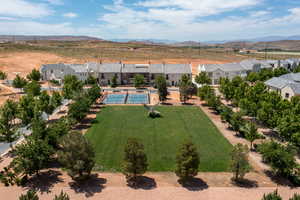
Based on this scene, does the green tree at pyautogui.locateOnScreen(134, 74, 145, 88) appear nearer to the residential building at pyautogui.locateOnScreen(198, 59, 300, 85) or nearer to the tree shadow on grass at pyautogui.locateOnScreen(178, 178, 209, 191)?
the residential building at pyautogui.locateOnScreen(198, 59, 300, 85)

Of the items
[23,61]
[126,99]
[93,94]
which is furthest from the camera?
[23,61]

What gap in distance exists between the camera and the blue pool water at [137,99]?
173 feet

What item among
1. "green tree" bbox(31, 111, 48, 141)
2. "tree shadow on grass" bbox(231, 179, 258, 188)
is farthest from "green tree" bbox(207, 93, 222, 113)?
"green tree" bbox(31, 111, 48, 141)

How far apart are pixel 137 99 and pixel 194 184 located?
34.1 metres

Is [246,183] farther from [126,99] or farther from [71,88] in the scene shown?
[71,88]

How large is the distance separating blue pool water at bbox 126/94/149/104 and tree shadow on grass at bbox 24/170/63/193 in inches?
1167

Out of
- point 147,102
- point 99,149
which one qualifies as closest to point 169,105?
point 147,102

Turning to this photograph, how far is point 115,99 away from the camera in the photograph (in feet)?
181

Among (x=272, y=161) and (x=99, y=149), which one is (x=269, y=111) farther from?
(x=99, y=149)

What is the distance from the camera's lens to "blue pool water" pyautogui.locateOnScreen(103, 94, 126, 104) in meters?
52.8

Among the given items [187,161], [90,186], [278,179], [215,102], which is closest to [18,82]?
[90,186]

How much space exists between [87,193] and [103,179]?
8.27 feet

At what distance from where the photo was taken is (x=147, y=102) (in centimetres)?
5278

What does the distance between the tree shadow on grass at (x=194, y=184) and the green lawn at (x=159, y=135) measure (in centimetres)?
245
